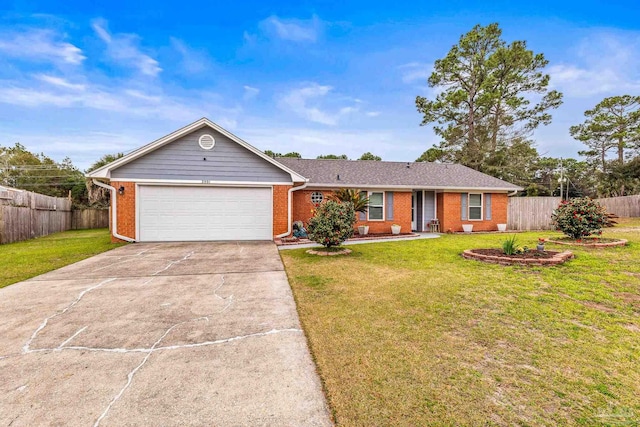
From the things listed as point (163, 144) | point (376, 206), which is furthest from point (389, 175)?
point (163, 144)

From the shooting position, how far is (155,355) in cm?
283

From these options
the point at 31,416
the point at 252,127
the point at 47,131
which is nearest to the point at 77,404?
the point at 31,416

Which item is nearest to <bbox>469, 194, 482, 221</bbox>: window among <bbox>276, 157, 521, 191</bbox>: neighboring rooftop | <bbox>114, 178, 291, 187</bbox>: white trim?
<bbox>276, 157, 521, 191</bbox>: neighboring rooftop

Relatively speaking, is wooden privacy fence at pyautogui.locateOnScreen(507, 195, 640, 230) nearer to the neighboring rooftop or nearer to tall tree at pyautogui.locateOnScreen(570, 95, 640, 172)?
the neighboring rooftop

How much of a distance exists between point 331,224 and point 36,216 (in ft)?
52.1

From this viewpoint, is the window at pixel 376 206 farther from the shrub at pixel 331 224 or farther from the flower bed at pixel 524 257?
the flower bed at pixel 524 257

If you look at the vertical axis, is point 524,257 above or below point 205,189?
below

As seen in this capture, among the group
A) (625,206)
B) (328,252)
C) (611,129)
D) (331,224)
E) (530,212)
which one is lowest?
(328,252)

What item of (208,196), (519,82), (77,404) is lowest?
(77,404)

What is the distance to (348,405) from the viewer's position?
80.7 inches

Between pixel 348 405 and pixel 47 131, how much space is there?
29645 mm

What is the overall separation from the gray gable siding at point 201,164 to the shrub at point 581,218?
1022 cm

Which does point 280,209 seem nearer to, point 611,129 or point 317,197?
point 317,197

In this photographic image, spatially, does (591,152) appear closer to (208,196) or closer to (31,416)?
(208,196)
